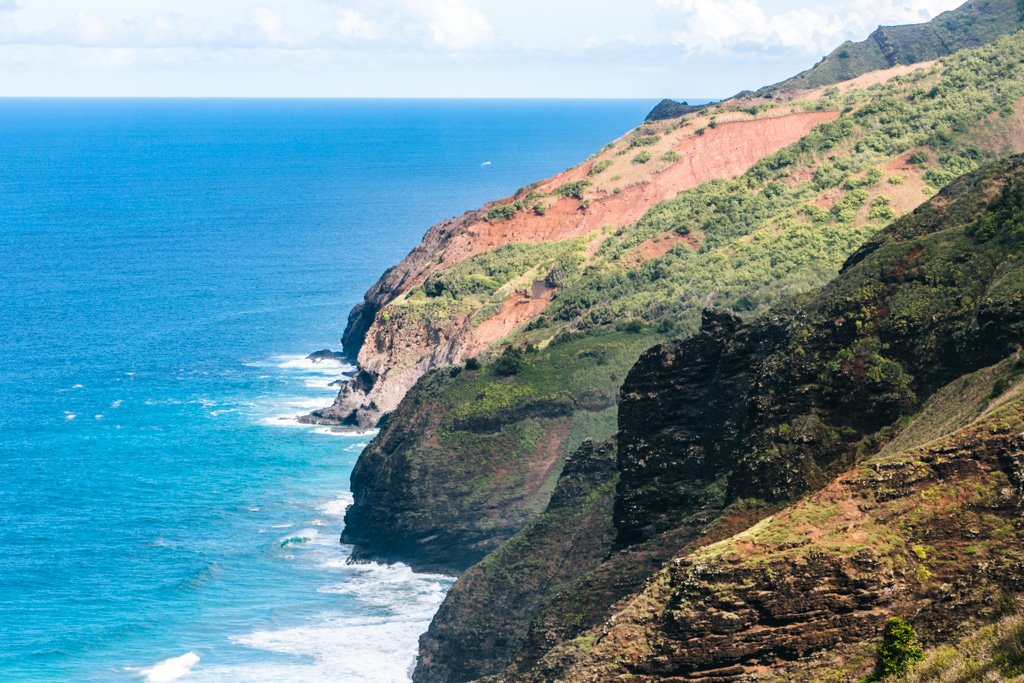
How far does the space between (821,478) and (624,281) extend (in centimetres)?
6077

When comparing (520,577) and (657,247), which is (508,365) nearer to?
(520,577)

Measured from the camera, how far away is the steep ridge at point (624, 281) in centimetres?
7394

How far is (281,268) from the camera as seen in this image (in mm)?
166375

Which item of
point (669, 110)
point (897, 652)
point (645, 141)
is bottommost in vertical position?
point (897, 652)

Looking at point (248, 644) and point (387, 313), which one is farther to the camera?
point (387, 313)

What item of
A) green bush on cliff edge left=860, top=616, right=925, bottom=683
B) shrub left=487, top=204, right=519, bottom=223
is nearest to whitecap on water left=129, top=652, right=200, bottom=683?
green bush on cliff edge left=860, top=616, right=925, bottom=683

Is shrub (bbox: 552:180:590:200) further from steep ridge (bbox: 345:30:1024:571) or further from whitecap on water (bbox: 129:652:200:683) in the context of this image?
whitecap on water (bbox: 129:652:200:683)

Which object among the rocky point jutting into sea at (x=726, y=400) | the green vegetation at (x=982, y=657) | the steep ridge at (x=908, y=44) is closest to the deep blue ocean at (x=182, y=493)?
the rocky point jutting into sea at (x=726, y=400)

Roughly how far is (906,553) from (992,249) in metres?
17.3

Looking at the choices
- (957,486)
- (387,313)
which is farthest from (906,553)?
(387,313)

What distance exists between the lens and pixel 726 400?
4628 cm

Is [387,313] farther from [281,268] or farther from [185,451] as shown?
[281,268]

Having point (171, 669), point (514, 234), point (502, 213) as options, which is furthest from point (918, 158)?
point (171, 669)

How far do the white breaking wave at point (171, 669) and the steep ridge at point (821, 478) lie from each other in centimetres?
1003
